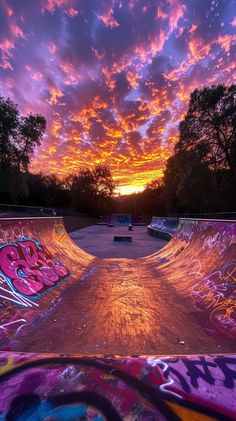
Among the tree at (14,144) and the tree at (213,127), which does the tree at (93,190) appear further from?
the tree at (213,127)

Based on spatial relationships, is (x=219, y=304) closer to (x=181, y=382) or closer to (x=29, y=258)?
(x=181, y=382)

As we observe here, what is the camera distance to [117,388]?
135cm

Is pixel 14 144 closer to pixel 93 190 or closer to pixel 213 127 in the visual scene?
pixel 213 127

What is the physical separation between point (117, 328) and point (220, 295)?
1.93m

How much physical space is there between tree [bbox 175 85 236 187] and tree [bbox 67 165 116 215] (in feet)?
123

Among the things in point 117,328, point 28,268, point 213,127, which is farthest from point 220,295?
point 213,127

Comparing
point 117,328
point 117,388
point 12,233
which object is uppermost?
point 12,233

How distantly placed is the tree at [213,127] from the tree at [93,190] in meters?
37.4

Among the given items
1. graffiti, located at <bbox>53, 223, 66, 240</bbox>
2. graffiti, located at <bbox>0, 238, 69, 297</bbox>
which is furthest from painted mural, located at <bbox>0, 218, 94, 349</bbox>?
graffiti, located at <bbox>53, 223, 66, 240</bbox>

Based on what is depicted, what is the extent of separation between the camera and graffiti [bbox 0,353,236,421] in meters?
1.20

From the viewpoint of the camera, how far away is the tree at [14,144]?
92.3 feet

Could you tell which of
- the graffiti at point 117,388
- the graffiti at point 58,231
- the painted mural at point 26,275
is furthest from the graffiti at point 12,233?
the graffiti at point 117,388

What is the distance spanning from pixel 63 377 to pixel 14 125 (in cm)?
3183

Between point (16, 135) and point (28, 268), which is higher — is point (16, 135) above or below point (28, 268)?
above
